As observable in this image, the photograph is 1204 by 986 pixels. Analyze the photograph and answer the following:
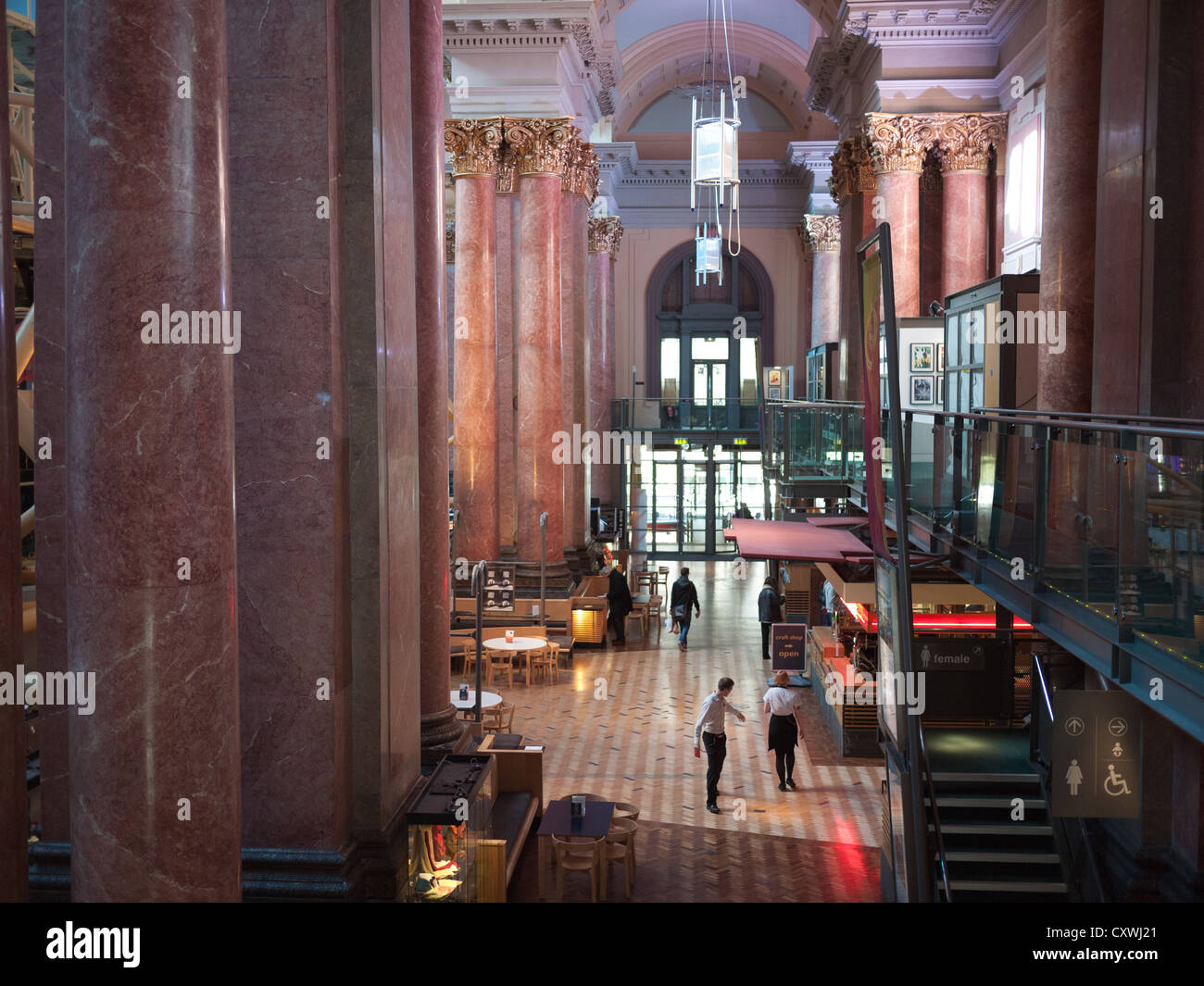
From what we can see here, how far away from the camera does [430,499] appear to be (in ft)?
28.6

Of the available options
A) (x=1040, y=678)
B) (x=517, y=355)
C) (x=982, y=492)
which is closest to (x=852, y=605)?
(x=1040, y=678)

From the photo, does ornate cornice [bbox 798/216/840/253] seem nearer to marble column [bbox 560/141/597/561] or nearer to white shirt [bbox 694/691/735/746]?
marble column [bbox 560/141/597/561]

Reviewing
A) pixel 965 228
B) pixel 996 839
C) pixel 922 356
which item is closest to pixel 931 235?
pixel 965 228

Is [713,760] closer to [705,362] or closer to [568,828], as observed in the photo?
[568,828]

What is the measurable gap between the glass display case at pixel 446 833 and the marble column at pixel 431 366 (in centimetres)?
110

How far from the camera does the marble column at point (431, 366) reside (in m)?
8.42

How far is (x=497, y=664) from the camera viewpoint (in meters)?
17.0

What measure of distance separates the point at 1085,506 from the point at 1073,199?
415cm

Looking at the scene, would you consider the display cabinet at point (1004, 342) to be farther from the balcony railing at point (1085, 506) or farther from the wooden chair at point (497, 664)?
the wooden chair at point (497, 664)

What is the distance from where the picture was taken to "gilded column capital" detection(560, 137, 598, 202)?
2039 centimetres

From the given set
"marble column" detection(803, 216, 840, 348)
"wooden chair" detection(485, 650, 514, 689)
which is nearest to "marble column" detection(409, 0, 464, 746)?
"wooden chair" detection(485, 650, 514, 689)

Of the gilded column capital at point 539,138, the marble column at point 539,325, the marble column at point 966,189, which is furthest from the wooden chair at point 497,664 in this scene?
the marble column at point 966,189
